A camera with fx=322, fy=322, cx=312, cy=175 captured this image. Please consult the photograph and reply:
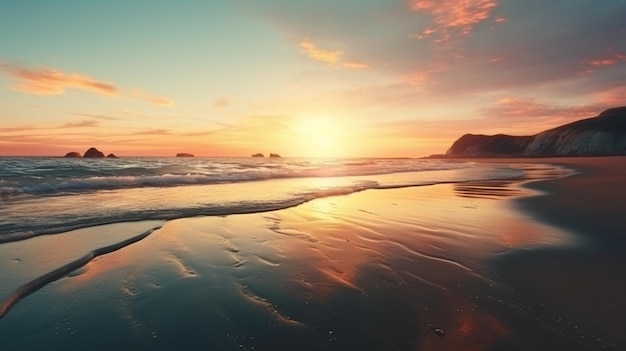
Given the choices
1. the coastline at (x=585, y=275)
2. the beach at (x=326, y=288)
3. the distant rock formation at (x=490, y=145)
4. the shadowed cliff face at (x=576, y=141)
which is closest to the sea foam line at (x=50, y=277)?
the beach at (x=326, y=288)

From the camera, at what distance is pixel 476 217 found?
10.1 metres

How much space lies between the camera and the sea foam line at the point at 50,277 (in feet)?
13.5

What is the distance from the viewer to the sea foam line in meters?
4.11

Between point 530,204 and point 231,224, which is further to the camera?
point 530,204

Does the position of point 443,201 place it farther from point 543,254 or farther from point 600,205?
point 543,254

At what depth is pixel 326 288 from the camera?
15.4 feet

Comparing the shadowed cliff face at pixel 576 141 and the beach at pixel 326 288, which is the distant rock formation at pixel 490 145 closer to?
the shadowed cliff face at pixel 576 141

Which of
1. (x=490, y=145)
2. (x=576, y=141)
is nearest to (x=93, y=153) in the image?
(x=576, y=141)

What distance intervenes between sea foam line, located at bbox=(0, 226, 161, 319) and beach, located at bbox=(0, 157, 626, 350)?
123mm

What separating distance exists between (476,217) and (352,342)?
327 inches

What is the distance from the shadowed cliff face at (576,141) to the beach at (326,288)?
5116 inches

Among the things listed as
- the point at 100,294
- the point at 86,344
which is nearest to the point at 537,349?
the point at 86,344

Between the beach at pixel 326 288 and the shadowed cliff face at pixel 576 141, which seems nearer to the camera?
the beach at pixel 326 288

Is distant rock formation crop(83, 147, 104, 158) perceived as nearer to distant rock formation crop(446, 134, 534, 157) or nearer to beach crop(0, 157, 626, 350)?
beach crop(0, 157, 626, 350)
